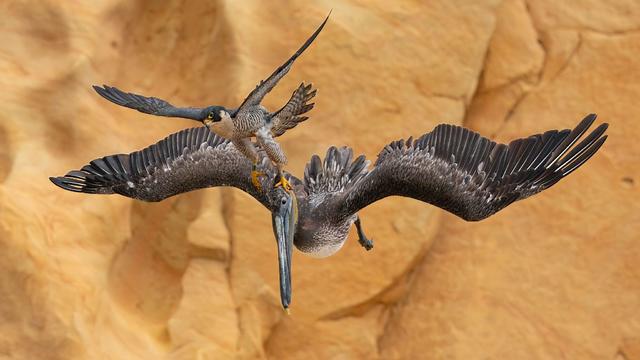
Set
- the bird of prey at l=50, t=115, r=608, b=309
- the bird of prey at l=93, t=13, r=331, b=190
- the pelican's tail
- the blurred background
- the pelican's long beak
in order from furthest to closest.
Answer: the blurred background
the pelican's tail
the bird of prey at l=50, t=115, r=608, b=309
the pelican's long beak
the bird of prey at l=93, t=13, r=331, b=190

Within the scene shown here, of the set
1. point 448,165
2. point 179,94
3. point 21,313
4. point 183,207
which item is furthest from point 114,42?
point 448,165

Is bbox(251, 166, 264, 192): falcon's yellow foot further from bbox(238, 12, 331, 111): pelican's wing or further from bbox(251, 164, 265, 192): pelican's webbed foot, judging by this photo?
bbox(238, 12, 331, 111): pelican's wing

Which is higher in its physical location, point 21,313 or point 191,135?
point 191,135

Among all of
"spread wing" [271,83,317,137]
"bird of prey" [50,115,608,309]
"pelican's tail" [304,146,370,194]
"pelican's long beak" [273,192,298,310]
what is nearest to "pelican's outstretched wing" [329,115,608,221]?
"bird of prey" [50,115,608,309]

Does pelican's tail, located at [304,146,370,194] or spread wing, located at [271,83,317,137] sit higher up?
spread wing, located at [271,83,317,137]

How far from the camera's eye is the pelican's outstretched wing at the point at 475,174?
5.95 m

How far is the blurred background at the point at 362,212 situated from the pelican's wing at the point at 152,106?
2669 mm

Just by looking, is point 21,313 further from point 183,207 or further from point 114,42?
point 114,42

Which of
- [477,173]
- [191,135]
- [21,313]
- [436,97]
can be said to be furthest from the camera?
[436,97]

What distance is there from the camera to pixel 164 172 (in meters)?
6.54

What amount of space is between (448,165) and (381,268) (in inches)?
113

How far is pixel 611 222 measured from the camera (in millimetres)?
8945

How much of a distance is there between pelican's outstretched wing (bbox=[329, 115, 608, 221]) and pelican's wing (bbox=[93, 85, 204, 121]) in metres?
1.16

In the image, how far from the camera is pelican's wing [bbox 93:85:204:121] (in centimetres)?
500
